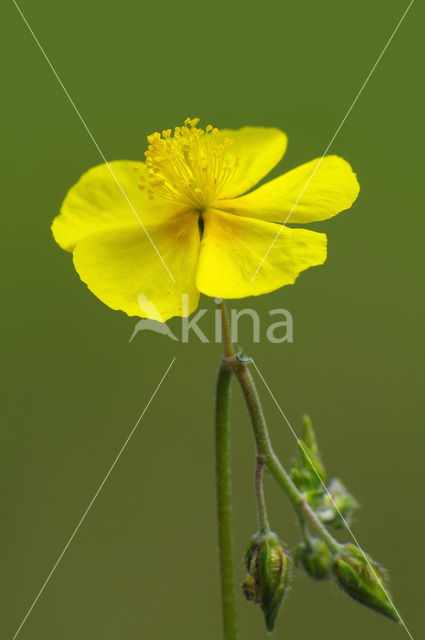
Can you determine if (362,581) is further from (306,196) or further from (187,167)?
(187,167)

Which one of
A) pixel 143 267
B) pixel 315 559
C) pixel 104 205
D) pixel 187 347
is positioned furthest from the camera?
pixel 187 347

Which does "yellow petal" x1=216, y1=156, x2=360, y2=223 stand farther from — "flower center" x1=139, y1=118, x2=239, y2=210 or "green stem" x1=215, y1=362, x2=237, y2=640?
"green stem" x1=215, y1=362, x2=237, y2=640

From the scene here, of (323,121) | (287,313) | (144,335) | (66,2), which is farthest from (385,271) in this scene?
(66,2)

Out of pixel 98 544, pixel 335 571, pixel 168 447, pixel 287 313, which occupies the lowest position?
pixel 335 571

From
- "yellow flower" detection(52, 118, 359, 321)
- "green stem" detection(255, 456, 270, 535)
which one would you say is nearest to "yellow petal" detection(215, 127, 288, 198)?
"yellow flower" detection(52, 118, 359, 321)

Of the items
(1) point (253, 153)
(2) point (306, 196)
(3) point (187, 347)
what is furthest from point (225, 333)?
(3) point (187, 347)

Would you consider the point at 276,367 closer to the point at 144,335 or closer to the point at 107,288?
the point at 144,335

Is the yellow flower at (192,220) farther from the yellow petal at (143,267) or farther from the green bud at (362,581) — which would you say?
the green bud at (362,581)
